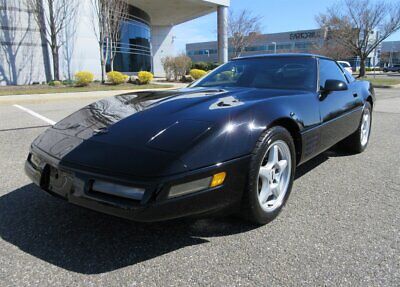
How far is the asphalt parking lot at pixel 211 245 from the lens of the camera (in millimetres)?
1966

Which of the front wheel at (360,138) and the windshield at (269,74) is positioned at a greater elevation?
the windshield at (269,74)

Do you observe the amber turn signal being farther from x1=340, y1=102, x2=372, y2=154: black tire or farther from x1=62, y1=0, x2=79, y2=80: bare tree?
x1=62, y1=0, x2=79, y2=80: bare tree

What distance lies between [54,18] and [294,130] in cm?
2203

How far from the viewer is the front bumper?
6.42 ft

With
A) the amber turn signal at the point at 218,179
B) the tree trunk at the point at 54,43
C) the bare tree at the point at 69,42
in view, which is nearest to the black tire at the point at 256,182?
the amber turn signal at the point at 218,179

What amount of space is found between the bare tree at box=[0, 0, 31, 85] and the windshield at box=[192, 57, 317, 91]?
2024cm

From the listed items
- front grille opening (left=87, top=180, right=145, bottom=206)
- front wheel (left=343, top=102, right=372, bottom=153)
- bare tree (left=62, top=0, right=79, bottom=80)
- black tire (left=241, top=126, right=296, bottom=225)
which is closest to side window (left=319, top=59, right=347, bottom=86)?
front wheel (left=343, top=102, right=372, bottom=153)

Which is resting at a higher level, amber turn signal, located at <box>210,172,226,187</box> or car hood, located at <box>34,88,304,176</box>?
car hood, located at <box>34,88,304,176</box>

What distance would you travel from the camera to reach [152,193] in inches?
76.9

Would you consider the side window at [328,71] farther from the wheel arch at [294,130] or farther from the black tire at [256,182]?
the black tire at [256,182]

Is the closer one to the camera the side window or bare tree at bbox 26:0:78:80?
the side window

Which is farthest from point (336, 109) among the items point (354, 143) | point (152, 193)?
point (152, 193)

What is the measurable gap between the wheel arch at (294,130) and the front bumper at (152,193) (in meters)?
0.62

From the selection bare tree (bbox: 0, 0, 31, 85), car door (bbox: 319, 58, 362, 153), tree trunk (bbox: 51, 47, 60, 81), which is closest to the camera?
car door (bbox: 319, 58, 362, 153)
